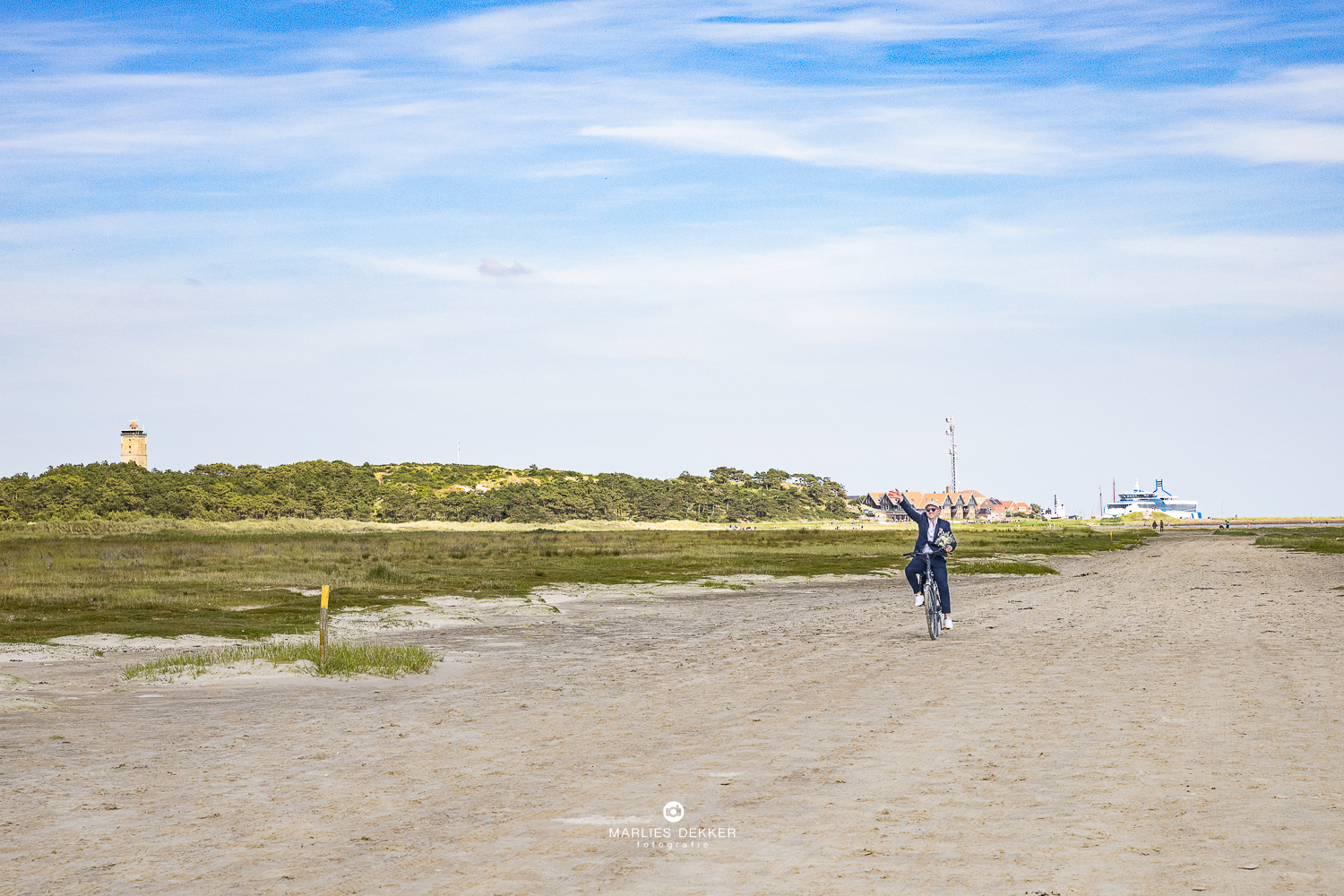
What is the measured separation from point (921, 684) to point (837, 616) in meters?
11.8

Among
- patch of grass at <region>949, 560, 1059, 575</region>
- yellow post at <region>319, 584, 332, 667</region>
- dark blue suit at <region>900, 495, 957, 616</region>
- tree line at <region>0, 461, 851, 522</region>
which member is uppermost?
tree line at <region>0, 461, 851, 522</region>

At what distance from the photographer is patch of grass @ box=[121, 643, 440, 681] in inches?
632

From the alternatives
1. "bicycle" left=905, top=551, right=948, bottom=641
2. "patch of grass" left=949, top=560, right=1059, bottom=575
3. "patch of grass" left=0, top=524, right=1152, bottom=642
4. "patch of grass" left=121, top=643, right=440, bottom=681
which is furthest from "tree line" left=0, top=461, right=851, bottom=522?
"bicycle" left=905, top=551, right=948, bottom=641

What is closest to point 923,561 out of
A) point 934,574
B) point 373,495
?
point 934,574

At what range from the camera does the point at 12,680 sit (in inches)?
581

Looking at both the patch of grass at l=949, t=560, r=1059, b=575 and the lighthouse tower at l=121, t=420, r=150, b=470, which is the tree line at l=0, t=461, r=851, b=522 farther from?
the patch of grass at l=949, t=560, r=1059, b=575

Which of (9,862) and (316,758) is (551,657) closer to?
(316,758)

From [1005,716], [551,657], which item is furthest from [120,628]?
[1005,716]

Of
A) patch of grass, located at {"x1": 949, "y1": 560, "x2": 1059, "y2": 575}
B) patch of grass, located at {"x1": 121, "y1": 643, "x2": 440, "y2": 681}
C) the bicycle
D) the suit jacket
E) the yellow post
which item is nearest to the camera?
patch of grass, located at {"x1": 121, "y1": 643, "x2": 440, "y2": 681}

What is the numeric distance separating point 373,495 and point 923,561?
139 m

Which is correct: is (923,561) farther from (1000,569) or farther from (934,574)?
(1000,569)

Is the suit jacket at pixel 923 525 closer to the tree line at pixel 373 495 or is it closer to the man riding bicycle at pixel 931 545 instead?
A: the man riding bicycle at pixel 931 545

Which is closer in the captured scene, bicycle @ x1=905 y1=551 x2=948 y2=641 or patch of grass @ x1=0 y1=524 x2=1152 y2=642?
bicycle @ x1=905 y1=551 x2=948 y2=641

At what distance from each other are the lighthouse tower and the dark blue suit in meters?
140
